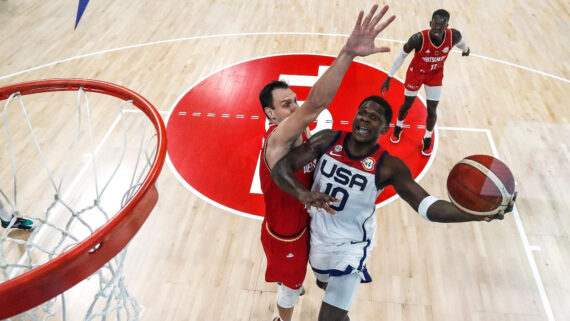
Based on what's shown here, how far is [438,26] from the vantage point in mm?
4238

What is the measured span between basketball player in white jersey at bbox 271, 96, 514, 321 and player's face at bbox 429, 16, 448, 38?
2.26 metres

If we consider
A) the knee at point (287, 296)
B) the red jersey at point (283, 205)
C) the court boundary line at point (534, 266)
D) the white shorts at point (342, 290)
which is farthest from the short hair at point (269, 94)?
the court boundary line at point (534, 266)

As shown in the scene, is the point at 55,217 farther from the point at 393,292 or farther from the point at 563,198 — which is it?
the point at 563,198

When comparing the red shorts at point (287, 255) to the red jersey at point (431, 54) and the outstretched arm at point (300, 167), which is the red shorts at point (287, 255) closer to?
the outstretched arm at point (300, 167)

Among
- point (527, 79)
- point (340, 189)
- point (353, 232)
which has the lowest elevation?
A: point (527, 79)

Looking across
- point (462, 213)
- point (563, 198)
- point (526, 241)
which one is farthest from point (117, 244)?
point (563, 198)

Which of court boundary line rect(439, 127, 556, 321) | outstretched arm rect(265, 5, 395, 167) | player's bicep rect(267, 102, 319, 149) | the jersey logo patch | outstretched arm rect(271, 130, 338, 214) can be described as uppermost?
outstretched arm rect(265, 5, 395, 167)

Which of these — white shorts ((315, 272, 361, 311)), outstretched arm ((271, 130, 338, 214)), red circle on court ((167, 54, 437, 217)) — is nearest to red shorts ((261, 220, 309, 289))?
white shorts ((315, 272, 361, 311))

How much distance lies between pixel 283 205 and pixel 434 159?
3000 mm

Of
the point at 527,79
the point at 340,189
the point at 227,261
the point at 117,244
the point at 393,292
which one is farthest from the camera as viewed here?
the point at 527,79

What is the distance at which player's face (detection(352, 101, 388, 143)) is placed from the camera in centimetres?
238

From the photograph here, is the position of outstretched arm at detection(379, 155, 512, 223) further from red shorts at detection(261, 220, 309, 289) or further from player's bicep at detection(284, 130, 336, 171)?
red shorts at detection(261, 220, 309, 289)

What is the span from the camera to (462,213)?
6.95 feet

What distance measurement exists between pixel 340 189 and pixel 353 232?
34cm
